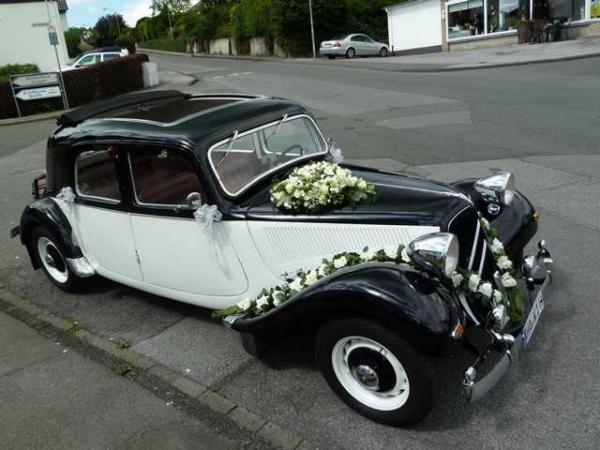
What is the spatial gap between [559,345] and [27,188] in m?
8.94

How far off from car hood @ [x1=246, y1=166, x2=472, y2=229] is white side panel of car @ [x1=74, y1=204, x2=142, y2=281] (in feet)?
4.28

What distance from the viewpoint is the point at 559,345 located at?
11.9ft

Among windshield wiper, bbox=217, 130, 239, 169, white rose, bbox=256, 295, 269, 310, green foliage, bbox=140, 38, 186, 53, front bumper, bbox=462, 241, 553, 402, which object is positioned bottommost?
front bumper, bbox=462, 241, 553, 402

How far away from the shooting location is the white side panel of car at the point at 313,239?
329 centimetres

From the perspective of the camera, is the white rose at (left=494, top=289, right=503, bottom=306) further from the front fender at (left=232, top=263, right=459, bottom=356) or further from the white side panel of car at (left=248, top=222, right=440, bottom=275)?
the white side panel of car at (left=248, top=222, right=440, bottom=275)

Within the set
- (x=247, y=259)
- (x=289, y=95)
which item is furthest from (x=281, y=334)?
(x=289, y=95)

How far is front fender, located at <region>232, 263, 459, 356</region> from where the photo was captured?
9.30ft

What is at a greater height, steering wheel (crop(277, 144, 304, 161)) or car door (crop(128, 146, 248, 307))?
steering wheel (crop(277, 144, 304, 161))

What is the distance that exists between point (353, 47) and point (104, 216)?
103 feet

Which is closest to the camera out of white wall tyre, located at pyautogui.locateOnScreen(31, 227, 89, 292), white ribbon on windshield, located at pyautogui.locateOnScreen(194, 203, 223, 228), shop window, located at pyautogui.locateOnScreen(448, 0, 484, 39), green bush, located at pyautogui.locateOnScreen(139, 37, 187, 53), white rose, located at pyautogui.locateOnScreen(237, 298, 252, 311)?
white rose, located at pyautogui.locateOnScreen(237, 298, 252, 311)

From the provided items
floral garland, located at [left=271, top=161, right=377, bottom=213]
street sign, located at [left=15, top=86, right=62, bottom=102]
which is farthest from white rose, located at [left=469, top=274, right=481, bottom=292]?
street sign, located at [left=15, top=86, right=62, bottom=102]

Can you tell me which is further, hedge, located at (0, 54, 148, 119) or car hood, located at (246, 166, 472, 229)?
hedge, located at (0, 54, 148, 119)

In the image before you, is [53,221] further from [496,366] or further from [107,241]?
[496,366]

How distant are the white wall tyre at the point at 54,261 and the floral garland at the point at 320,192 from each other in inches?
98.7
